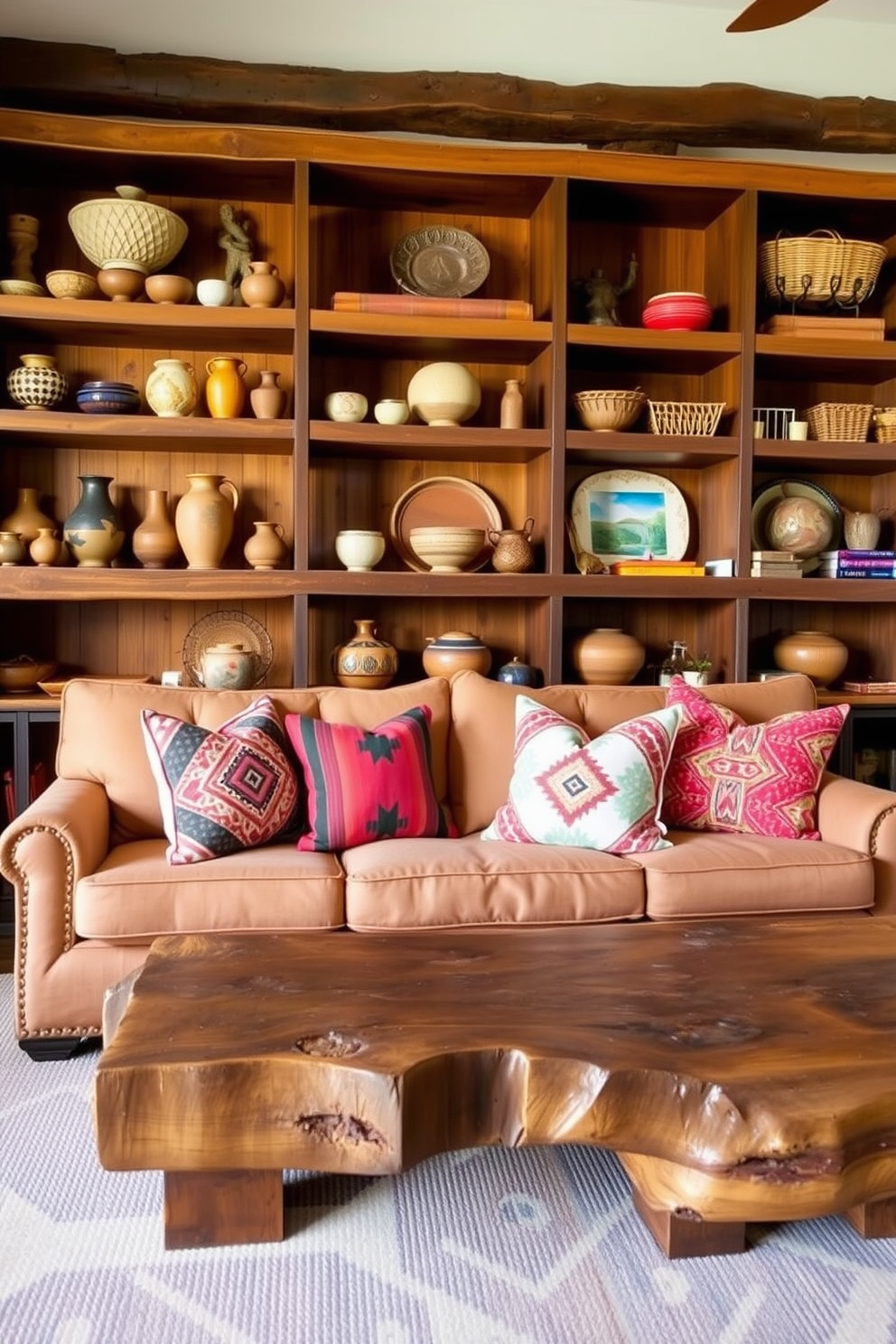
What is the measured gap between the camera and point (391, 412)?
3590 millimetres

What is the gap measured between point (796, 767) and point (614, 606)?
135cm

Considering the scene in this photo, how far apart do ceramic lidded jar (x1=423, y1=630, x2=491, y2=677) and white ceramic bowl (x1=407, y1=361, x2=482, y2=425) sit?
77 cm

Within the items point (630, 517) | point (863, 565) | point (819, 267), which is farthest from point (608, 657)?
point (819, 267)

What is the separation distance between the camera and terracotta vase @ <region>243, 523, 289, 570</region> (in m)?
3.57

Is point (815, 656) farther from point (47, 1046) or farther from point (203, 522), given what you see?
point (47, 1046)

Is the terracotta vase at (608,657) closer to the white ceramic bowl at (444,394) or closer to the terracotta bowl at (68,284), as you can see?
the white ceramic bowl at (444,394)

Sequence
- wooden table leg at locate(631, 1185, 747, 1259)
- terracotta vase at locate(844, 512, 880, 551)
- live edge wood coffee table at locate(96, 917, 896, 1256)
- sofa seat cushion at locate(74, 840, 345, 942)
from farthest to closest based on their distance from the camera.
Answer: terracotta vase at locate(844, 512, 880, 551)
sofa seat cushion at locate(74, 840, 345, 942)
wooden table leg at locate(631, 1185, 747, 1259)
live edge wood coffee table at locate(96, 917, 896, 1256)

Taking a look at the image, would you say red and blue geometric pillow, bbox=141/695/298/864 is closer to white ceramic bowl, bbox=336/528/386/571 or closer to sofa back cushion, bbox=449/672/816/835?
sofa back cushion, bbox=449/672/816/835

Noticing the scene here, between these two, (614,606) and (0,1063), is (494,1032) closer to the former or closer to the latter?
(0,1063)

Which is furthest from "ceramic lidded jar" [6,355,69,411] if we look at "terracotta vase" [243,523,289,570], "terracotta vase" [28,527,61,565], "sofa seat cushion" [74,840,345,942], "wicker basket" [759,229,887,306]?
"wicker basket" [759,229,887,306]

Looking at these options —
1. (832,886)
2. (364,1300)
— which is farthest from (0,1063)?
(832,886)

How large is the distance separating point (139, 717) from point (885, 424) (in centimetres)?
286

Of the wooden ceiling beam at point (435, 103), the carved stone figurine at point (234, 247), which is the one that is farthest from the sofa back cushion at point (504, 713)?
the wooden ceiling beam at point (435, 103)

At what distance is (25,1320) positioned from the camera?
1.55m
